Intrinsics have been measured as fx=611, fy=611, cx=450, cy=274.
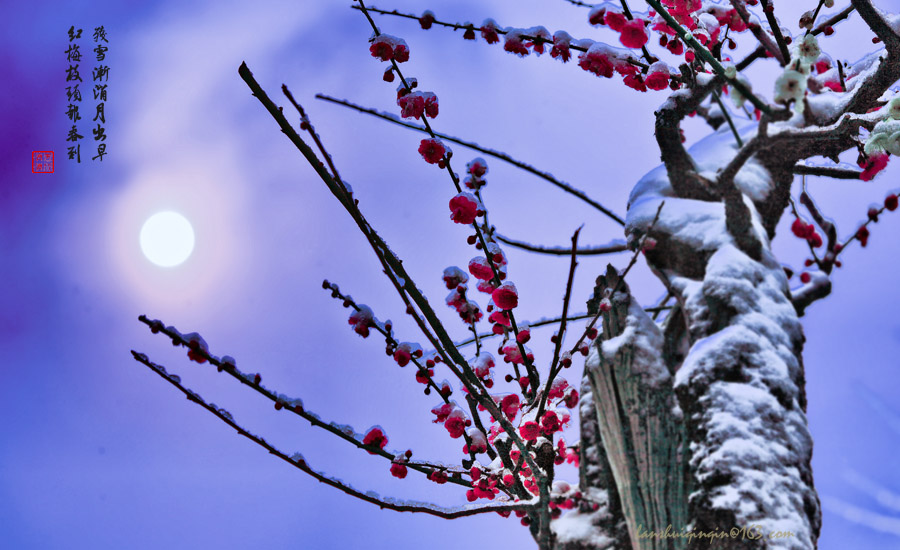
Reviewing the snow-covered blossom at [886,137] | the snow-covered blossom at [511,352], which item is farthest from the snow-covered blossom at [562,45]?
the snow-covered blossom at [511,352]

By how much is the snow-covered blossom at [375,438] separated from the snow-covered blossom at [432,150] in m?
1.04

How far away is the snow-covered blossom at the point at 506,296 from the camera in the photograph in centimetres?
223

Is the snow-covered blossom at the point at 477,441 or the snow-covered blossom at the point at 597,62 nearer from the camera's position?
the snow-covered blossom at the point at 477,441

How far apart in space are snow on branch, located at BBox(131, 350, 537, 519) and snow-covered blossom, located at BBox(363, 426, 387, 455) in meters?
0.21

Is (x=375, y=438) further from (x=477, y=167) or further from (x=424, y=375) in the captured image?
(x=477, y=167)

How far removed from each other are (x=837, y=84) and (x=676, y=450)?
2662 millimetres

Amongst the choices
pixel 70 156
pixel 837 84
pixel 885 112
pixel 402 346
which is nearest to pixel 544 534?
pixel 402 346

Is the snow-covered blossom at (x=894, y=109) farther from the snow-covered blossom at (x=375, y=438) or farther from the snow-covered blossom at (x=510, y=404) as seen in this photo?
the snow-covered blossom at (x=375, y=438)

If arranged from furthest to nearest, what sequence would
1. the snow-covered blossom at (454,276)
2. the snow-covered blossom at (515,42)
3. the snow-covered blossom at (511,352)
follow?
1. the snow-covered blossom at (515,42)
2. the snow-covered blossom at (511,352)
3. the snow-covered blossom at (454,276)

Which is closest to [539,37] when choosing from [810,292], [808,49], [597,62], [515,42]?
[515,42]

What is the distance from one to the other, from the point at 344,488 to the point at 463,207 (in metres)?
1.05

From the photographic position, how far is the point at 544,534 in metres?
2.00

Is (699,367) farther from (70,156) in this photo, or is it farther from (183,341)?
(70,156)

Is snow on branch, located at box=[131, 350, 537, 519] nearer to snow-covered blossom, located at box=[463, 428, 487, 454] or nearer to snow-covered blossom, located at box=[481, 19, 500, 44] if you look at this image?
snow-covered blossom, located at box=[463, 428, 487, 454]
